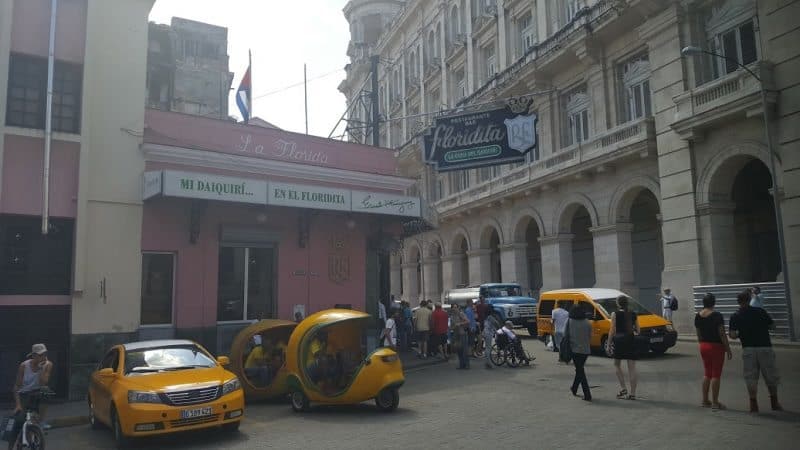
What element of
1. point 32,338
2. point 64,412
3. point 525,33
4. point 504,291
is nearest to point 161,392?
point 64,412

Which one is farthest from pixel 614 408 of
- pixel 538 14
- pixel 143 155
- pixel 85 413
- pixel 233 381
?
pixel 538 14

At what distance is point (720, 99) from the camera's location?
20328mm

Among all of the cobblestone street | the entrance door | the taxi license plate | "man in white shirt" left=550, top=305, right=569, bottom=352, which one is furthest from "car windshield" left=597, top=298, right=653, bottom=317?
the entrance door

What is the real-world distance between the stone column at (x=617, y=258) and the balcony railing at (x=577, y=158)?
308cm

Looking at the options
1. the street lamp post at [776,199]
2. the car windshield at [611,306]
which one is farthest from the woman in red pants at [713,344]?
the street lamp post at [776,199]

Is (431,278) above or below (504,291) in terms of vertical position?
above

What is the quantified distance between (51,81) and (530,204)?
23674mm

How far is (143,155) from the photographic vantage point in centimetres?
1506

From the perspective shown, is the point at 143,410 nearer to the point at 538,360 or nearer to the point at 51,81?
the point at 51,81

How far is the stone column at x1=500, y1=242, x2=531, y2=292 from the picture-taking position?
109 ft

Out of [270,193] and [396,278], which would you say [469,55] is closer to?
[396,278]

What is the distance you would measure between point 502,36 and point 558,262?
13870 millimetres

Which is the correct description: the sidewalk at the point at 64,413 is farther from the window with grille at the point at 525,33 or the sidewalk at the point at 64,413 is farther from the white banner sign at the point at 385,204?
the window with grille at the point at 525,33
